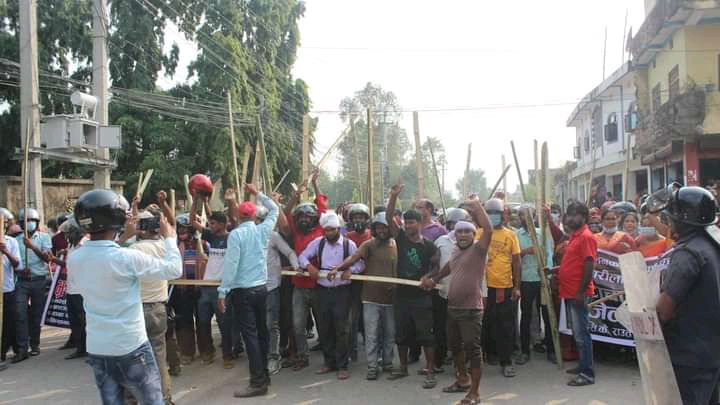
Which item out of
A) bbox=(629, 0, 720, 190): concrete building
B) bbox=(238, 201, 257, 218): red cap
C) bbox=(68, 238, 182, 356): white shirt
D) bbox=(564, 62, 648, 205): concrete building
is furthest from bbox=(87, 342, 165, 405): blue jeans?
bbox=(564, 62, 648, 205): concrete building

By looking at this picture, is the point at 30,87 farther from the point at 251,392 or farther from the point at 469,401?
the point at 469,401

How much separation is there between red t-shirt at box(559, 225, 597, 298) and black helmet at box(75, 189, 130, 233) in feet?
14.6

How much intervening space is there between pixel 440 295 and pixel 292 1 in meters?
22.6

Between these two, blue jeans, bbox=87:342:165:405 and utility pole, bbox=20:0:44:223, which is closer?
blue jeans, bbox=87:342:165:405

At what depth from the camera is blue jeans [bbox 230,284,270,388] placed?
595 cm

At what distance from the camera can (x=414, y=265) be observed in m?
6.50

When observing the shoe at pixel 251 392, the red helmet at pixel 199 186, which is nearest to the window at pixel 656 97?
the red helmet at pixel 199 186

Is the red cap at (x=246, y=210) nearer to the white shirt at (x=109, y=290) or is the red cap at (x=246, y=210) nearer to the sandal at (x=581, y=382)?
the white shirt at (x=109, y=290)

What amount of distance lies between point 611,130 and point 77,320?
26.4 metres

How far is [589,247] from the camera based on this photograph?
6102 millimetres

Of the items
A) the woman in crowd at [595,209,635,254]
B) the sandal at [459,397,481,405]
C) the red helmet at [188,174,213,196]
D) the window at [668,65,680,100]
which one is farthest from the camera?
the window at [668,65,680,100]

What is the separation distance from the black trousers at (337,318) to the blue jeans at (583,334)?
95.7 inches

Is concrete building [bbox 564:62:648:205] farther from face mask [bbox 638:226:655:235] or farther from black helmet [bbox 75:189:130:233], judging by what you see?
black helmet [bbox 75:189:130:233]

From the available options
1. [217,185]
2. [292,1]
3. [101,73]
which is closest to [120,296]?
[101,73]
